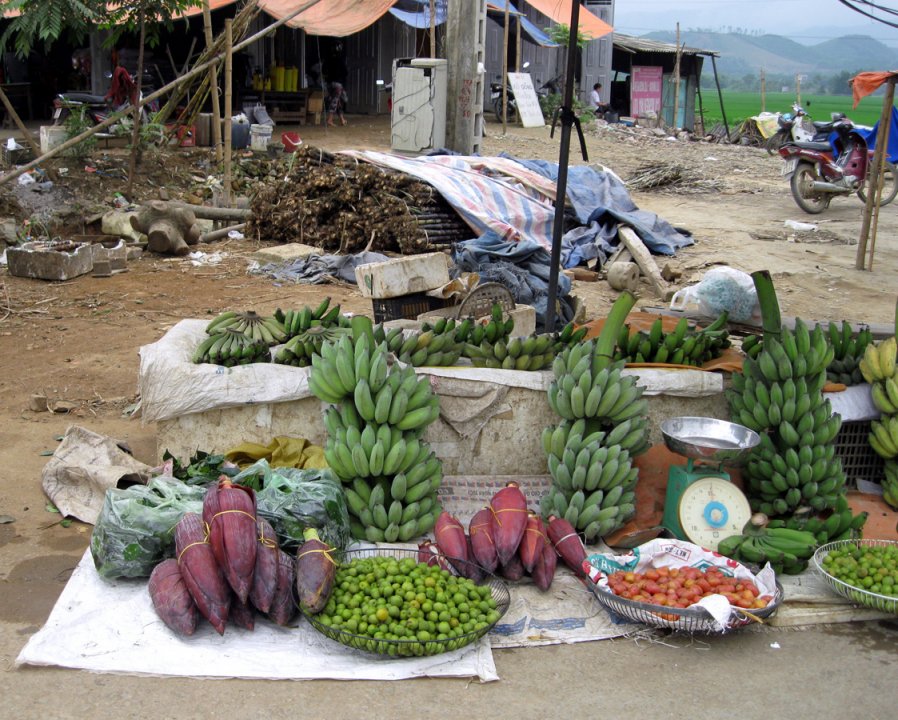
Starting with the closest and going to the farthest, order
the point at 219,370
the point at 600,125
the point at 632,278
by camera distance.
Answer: the point at 219,370, the point at 632,278, the point at 600,125

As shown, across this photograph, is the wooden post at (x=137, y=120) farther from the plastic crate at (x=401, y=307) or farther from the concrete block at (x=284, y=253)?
the plastic crate at (x=401, y=307)

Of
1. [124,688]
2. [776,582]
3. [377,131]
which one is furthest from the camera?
[377,131]

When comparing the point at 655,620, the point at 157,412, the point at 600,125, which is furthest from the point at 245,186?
the point at 600,125

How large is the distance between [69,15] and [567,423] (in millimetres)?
6238

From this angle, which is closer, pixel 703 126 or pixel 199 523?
pixel 199 523

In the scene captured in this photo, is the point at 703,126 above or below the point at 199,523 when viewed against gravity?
above

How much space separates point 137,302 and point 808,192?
30.5 feet

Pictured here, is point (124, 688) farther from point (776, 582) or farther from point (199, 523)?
point (776, 582)

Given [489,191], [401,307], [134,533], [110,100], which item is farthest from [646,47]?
[134,533]

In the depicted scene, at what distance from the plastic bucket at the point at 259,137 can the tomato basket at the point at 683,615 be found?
40.6 feet

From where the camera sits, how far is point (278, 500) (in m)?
3.74

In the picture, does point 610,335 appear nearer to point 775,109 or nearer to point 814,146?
point 814,146

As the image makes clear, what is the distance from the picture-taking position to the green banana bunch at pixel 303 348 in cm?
464

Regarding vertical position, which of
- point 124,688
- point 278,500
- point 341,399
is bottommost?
point 124,688
